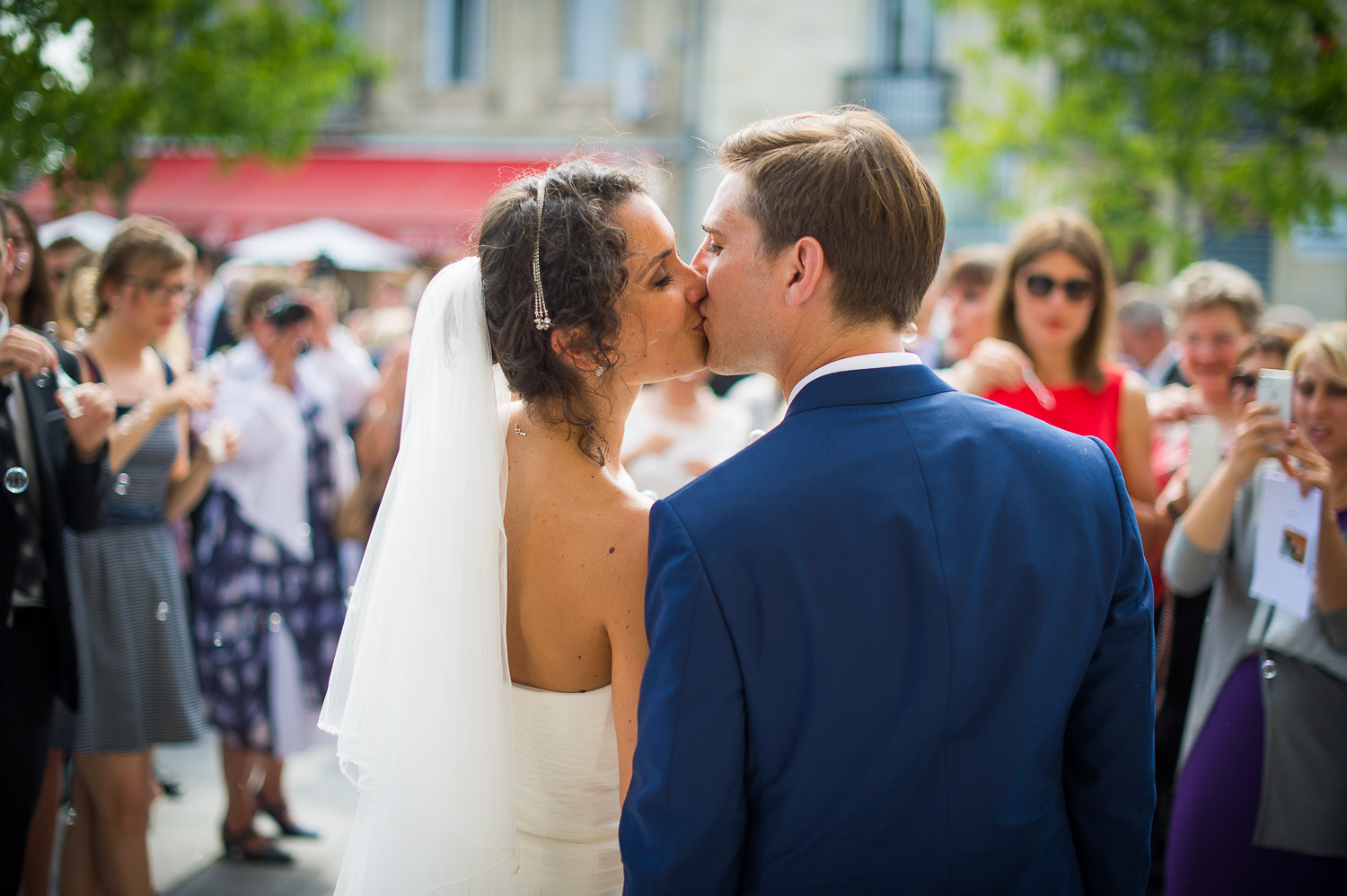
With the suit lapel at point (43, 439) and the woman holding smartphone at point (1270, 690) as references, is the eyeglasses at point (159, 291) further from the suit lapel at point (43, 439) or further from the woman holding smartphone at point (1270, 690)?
the woman holding smartphone at point (1270, 690)

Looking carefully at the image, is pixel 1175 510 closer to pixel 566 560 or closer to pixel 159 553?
pixel 566 560

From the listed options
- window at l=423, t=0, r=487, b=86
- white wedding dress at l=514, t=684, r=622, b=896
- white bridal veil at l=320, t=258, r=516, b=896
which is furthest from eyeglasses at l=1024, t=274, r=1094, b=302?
window at l=423, t=0, r=487, b=86

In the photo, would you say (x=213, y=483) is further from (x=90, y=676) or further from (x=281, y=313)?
(x=90, y=676)

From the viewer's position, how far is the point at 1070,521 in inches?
63.9

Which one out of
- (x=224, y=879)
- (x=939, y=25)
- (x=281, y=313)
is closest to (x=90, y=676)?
(x=224, y=879)

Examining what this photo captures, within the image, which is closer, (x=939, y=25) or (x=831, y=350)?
(x=831, y=350)

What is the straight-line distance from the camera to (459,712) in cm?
196

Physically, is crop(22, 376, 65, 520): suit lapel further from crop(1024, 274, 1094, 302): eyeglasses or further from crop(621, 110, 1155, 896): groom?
crop(1024, 274, 1094, 302): eyeglasses

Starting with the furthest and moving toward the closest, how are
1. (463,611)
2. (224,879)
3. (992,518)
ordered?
(224,879) → (463,611) → (992,518)

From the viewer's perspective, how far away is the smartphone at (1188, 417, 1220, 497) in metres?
3.22

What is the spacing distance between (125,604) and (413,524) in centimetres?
211

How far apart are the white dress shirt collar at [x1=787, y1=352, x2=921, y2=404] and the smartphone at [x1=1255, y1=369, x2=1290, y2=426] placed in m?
1.70

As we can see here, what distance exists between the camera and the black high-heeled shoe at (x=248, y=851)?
4.16m

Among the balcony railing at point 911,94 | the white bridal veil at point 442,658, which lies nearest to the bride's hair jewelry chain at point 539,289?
the white bridal veil at point 442,658
